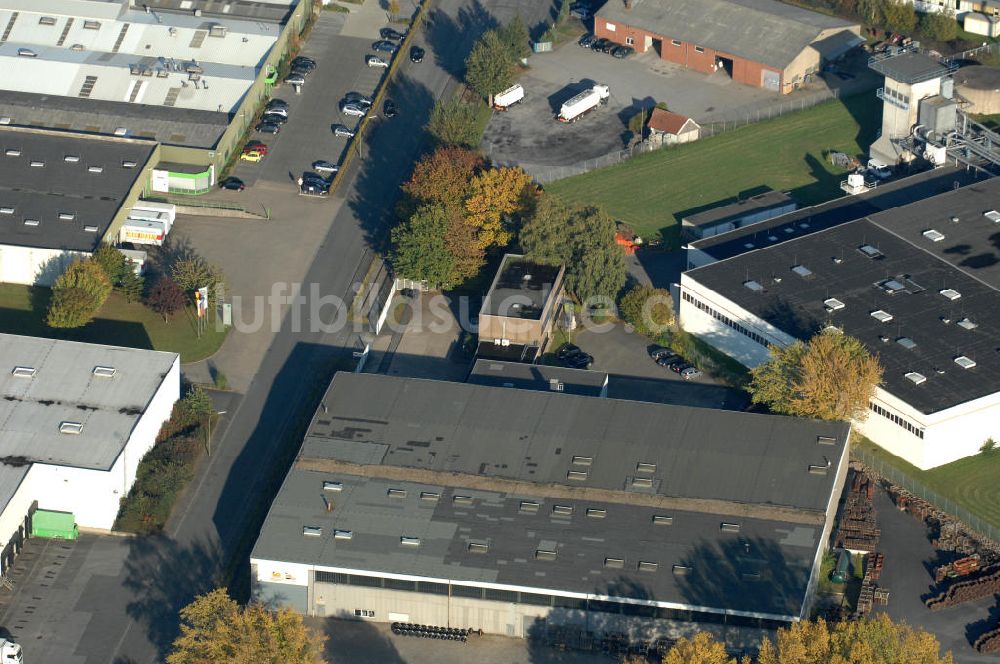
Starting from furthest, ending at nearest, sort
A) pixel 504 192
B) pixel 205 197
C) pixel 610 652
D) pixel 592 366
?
1. pixel 205 197
2. pixel 504 192
3. pixel 592 366
4. pixel 610 652

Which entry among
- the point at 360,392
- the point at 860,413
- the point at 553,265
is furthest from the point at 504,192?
the point at 860,413

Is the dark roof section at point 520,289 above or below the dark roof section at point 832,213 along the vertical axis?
below

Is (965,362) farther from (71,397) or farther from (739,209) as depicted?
(71,397)

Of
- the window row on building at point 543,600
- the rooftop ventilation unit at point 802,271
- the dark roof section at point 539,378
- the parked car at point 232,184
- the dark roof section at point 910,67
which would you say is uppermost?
the dark roof section at point 910,67

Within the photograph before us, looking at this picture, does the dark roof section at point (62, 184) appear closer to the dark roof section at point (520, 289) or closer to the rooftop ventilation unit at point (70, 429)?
the rooftop ventilation unit at point (70, 429)

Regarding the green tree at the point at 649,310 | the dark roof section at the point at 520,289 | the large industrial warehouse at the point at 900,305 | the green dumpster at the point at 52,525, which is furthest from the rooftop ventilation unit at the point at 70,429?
the large industrial warehouse at the point at 900,305

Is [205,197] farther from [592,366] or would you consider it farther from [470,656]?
[470,656]

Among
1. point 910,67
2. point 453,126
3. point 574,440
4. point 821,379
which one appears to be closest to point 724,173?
point 910,67
